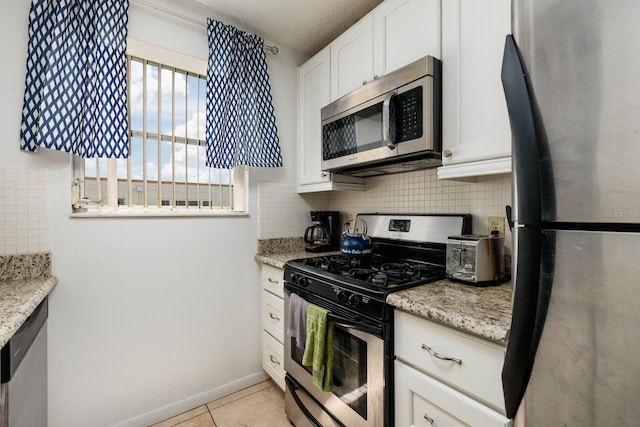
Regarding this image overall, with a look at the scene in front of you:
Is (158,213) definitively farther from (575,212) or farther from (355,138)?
(575,212)

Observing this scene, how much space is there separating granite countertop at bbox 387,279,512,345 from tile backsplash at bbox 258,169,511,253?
40 cm

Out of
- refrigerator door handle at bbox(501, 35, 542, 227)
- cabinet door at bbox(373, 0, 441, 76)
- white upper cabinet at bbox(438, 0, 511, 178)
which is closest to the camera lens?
refrigerator door handle at bbox(501, 35, 542, 227)

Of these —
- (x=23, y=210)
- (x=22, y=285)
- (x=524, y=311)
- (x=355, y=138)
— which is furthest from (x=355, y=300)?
(x=23, y=210)

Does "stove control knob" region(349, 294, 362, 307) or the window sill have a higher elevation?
the window sill

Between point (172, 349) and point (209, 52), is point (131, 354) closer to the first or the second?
point (172, 349)

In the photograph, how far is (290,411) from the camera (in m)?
1.74

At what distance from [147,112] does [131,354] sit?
1492mm

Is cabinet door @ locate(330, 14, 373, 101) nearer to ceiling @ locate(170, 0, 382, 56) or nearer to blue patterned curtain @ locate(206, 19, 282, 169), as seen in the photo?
ceiling @ locate(170, 0, 382, 56)

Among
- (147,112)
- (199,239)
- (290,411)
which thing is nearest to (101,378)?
(199,239)

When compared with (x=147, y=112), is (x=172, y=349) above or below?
below

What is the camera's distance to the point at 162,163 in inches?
76.5

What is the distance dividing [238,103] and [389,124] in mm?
1127

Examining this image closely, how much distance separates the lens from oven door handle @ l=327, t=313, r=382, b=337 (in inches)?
45.9

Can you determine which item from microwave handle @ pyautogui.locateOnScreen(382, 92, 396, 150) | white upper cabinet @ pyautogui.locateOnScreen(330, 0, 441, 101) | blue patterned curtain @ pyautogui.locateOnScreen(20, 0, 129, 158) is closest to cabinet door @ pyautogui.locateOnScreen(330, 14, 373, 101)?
white upper cabinet @ pyautogui.locateOnScreen(330, 0, 441, 101)
